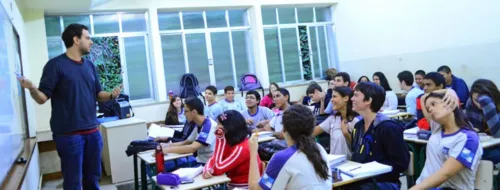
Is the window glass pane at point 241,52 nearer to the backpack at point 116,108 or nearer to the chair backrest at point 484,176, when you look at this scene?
the backpack at point 116,108

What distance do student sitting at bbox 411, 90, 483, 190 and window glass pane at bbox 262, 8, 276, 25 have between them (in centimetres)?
695

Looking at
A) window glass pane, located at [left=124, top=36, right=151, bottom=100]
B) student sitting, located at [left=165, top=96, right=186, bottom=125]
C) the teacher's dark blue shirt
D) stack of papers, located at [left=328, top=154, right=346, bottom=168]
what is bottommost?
stack of papers, located at [left=328, top=154, right=346, bottom=168]

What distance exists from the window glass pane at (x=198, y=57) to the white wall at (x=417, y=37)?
3365 millimetres

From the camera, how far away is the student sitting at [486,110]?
3.23m

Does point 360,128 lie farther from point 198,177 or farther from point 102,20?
point 102,20

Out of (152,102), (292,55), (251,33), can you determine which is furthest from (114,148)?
(292,55)

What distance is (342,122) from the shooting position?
3221 mm

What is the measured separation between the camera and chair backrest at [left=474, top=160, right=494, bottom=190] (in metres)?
2.30

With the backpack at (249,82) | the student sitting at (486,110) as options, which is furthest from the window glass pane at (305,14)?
the student sitting at (486,110)

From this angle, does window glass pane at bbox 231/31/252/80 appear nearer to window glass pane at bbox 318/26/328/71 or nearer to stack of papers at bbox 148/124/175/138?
window glass pane at bbox 318/26/328/71

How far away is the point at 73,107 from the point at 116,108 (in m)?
4.40

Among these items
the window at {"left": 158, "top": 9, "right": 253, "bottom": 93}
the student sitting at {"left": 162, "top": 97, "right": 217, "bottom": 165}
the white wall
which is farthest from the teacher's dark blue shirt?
the white wall

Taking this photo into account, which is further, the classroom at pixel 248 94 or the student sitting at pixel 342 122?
the student sitting at pixel 342 122

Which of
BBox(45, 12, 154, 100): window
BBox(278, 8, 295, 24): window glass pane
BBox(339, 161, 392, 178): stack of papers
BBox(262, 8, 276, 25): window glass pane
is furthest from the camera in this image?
BBox(278, 8, 295, 24): window glass pane
